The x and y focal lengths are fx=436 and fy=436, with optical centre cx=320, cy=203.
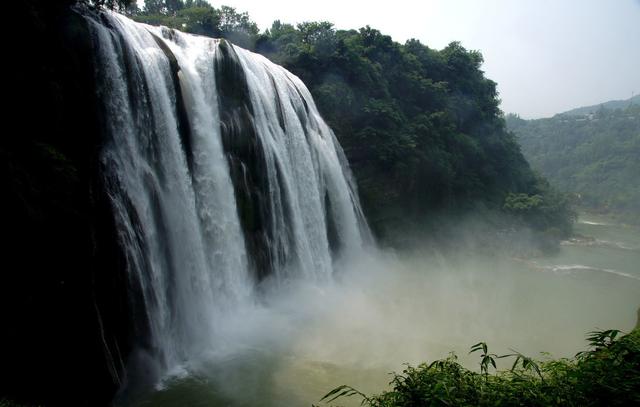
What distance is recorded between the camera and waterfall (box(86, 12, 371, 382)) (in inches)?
383

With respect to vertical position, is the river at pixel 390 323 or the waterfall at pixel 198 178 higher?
the waterfall at pixel 198 178

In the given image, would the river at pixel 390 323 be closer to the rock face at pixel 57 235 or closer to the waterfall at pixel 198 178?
the waterfall at pixel 198 178

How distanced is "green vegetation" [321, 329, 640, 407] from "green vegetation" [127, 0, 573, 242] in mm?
19939

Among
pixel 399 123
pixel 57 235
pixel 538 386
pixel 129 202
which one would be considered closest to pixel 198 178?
pixel 129 202

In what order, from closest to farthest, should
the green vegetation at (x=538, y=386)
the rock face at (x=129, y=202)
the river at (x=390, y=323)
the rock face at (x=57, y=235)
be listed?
the green vegetation at (x=538, y=386) → the rock face at (x=57, y=235) → the rock face at (x=129, y=202) → the river at (x=390, y=323)

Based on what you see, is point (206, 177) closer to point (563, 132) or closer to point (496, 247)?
point (496, 247)

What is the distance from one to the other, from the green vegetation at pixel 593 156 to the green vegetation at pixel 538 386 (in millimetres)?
59908

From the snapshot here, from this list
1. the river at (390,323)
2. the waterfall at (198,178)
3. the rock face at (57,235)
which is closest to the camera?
the rock face at (57,235)

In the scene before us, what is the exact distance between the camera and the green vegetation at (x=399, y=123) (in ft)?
83.5

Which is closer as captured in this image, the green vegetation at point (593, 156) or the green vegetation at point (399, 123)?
the green vegetation at point (399, 123)

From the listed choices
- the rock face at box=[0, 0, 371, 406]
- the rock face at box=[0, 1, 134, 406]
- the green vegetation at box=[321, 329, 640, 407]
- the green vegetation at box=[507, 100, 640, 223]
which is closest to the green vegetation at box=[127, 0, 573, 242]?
the rock face at box=[0, 0, 371, 406]

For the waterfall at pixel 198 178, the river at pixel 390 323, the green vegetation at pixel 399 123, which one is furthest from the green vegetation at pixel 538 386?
the green vegetation at pixel 399 123

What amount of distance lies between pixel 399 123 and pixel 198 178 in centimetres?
1881

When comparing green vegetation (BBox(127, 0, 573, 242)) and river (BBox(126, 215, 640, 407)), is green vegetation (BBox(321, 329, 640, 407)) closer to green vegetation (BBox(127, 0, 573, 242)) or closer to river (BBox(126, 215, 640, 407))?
river (BBox(126, 215, 640, 407))
